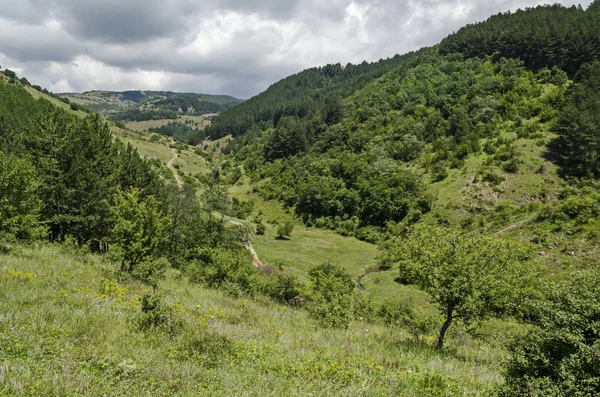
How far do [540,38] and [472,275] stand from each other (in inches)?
4294

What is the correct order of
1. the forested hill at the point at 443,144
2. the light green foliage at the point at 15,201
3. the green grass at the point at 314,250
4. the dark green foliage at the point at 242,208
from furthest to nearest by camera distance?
the dark green foliage at the point at 242,208
the forested hill at the point at 443,144
the green grass at the point at 314,250
the light green foliage at the point at 15,201

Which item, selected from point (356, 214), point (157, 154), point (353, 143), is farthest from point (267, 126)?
point (356, 214)

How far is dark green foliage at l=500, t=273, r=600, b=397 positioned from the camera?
5.45m

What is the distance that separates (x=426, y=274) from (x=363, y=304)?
13.1 metres

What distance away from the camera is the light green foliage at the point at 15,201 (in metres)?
18.1

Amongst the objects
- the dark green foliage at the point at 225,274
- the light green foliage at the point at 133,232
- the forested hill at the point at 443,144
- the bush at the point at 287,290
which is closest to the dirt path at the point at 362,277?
the bush at the point at 287,290

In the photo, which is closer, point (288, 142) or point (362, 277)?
point (362, 277)

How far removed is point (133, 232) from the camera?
58.7 feet

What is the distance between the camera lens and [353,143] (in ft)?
296

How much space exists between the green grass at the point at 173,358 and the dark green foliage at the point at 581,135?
62189 millimetres

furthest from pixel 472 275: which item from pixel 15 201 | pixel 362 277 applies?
pixel 362 277

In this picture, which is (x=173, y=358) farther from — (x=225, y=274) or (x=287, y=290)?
(x=287, y=290)

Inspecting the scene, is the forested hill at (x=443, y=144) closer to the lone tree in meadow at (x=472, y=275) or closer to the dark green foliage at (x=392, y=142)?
the dark green foliage at (x=392, y=142)

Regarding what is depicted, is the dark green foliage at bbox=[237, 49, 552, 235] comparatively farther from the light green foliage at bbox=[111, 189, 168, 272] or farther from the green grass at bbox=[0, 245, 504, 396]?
the green grass at bbox=[0, 245, 504, 396]
